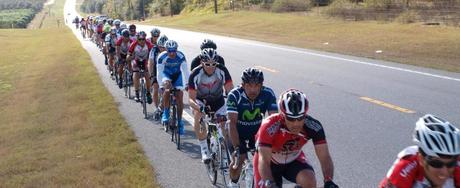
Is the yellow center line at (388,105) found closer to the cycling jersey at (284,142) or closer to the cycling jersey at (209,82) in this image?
the cycling jersey at (209,82)

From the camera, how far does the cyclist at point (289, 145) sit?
193 inches

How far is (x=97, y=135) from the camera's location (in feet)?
36.1

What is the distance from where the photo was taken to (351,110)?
1152 cm

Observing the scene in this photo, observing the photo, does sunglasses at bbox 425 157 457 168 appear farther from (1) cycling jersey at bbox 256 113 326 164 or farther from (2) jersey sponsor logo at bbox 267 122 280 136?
(2) jersey sponsor logo at bbox 267 122 280 136

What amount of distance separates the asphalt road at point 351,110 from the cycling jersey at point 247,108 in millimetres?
1192

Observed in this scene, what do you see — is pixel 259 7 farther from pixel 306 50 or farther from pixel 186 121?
pixel 186 121

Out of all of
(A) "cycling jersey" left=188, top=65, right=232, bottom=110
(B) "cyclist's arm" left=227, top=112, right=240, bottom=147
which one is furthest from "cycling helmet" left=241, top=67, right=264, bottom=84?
(A) "cycling jersey" left=188, top=65, right=232, bottom=110

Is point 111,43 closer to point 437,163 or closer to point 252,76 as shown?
point 252,76

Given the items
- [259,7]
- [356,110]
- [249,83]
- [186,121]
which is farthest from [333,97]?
[259,7]

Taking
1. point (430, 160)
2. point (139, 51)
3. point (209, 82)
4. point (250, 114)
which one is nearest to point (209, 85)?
point (209, 82)

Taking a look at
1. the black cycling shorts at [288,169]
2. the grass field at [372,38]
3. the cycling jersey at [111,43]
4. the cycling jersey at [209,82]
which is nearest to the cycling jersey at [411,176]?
the black cycling shorts at [288,169]

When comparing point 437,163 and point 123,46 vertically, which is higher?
point 123,46

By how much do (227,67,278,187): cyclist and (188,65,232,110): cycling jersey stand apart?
1.74m

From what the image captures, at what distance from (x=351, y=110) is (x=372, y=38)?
18.7 m
